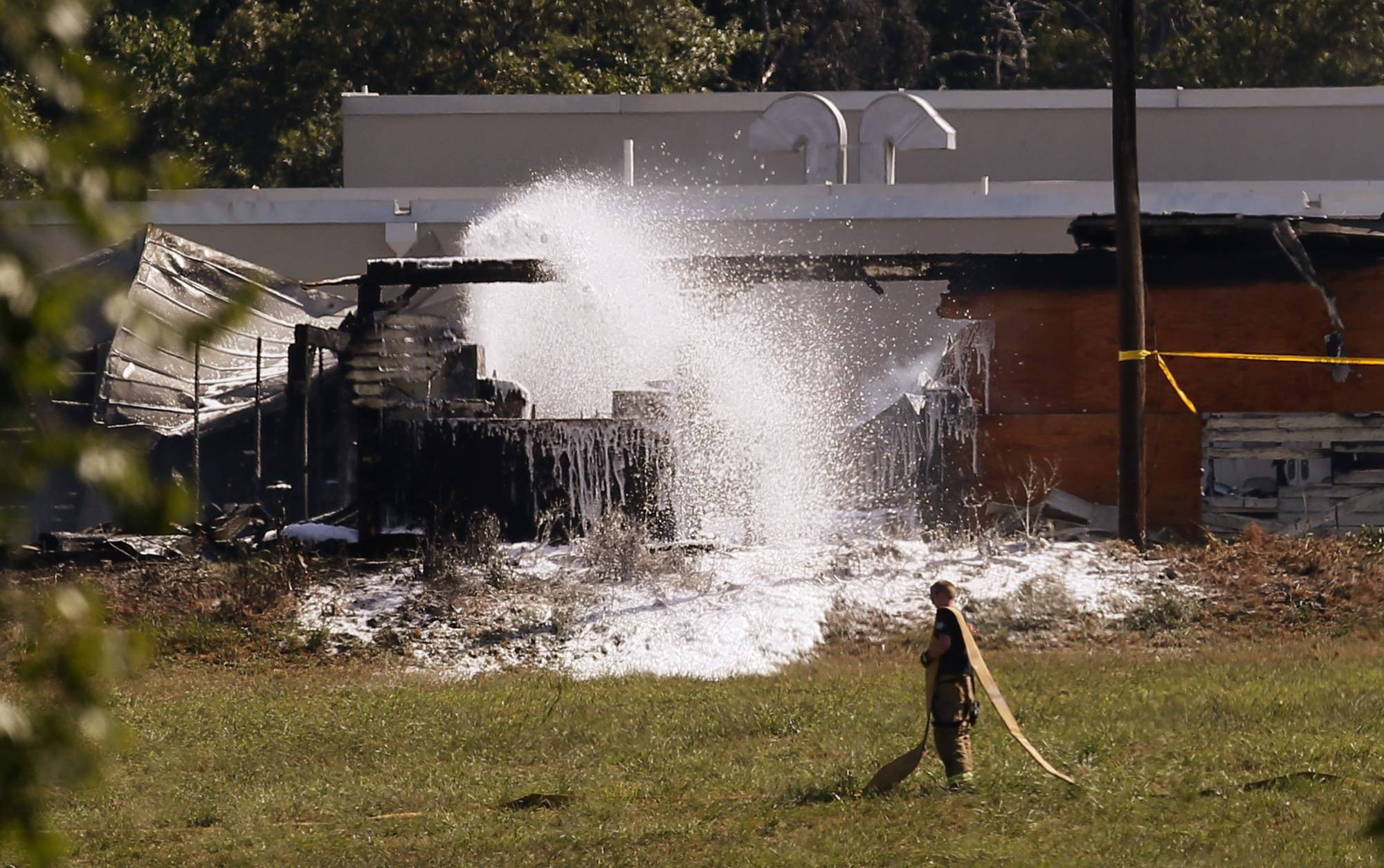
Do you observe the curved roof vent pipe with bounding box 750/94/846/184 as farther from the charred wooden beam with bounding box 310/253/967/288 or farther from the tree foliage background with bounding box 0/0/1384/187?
the charred wooden beam with bounding box 310/253/967/288

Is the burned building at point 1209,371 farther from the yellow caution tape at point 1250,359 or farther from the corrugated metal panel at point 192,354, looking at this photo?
the corrugated metal panel at point 192,354

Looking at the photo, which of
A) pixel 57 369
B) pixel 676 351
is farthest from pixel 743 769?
pixel 676 351

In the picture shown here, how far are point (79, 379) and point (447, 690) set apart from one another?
13.2m

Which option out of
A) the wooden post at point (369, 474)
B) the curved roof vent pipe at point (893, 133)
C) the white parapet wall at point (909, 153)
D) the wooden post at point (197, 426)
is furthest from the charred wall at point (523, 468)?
the white parapet wall at point (909, 153)

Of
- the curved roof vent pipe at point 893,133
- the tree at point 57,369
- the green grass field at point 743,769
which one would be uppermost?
the curved roof vent pipe at point 893,133

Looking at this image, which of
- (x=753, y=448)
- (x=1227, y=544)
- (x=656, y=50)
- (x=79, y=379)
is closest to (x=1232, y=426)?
(x=1227, y=544)

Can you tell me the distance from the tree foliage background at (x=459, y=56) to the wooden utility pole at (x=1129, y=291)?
88.9 ft

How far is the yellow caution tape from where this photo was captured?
19.5 meters

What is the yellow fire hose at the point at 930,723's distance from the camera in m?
9.23

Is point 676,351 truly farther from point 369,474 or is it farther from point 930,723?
point 930,723

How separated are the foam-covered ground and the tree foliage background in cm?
2823

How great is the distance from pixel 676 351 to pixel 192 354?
630 centimetres

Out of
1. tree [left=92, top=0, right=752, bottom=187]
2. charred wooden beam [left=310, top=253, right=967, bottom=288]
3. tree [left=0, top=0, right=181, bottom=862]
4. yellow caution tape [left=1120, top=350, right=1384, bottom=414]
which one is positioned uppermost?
tree [left=92, top=0, right=752, bottom=187]

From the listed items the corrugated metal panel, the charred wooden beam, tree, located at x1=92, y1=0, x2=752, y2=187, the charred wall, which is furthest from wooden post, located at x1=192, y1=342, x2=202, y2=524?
tree, located at x1=92, y1=0, x2=752, y2=187
